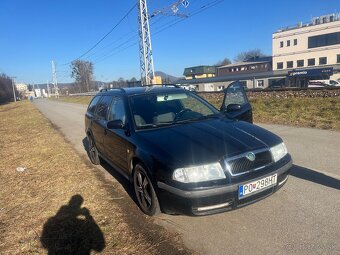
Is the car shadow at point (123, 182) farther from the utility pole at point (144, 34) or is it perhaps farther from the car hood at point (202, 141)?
the utility pole at point (144, 34)

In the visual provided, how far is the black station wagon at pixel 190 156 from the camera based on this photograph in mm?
3326

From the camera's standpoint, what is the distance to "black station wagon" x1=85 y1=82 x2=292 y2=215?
333cm

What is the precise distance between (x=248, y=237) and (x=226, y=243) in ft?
0.85

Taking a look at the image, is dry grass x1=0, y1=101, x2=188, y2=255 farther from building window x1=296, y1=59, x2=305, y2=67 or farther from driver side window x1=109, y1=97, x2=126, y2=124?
building window x1=296, y1=59, x2=305, y2=67

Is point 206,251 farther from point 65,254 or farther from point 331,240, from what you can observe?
point 65,254

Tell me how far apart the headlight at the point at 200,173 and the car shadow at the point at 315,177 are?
216cm

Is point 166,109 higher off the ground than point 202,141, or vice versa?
point 166,109

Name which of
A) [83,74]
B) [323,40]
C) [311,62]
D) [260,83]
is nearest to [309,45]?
[323,40]

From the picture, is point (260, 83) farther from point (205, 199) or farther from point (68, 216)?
point (205, 199)

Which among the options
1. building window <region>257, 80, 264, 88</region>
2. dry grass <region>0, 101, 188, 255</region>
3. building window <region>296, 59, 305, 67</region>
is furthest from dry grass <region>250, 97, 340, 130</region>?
building window <region>296, 59, 305, 67</region>

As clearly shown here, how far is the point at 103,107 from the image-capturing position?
6133 mm

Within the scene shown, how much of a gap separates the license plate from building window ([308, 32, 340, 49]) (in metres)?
63.6

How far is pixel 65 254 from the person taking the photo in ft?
10.9

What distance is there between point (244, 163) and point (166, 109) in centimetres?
187
